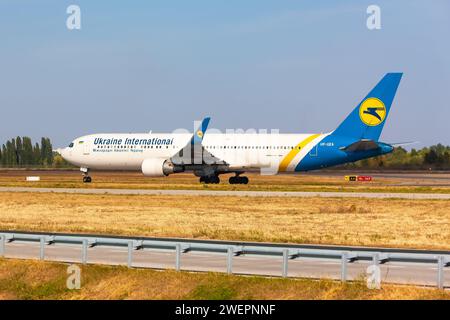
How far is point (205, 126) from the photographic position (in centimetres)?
7481

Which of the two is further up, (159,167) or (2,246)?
(159,167)

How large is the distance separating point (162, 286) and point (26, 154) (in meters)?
168

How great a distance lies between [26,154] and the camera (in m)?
186

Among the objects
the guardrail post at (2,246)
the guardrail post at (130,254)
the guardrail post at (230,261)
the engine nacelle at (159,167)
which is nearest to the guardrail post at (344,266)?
the guardrail post at (230,261)

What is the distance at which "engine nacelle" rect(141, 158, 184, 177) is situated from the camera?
74312mm

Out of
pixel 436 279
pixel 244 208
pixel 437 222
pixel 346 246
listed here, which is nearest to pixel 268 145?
pixel 244 208

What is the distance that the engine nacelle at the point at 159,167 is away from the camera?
74.3 meters

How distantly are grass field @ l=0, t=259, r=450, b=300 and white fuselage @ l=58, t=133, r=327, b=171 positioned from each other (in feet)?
157

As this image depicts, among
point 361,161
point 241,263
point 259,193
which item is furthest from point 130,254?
point 361,161

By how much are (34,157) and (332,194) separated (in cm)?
13456

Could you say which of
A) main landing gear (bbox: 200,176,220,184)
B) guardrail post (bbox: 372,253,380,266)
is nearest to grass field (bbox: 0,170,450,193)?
main landing gear (bbox: 200,176,220,184)

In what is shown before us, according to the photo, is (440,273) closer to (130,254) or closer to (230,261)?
(230,261)

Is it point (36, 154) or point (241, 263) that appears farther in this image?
point (36, 154)

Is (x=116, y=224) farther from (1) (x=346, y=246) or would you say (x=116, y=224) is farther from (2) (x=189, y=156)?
(2) (x=189, y=156)
